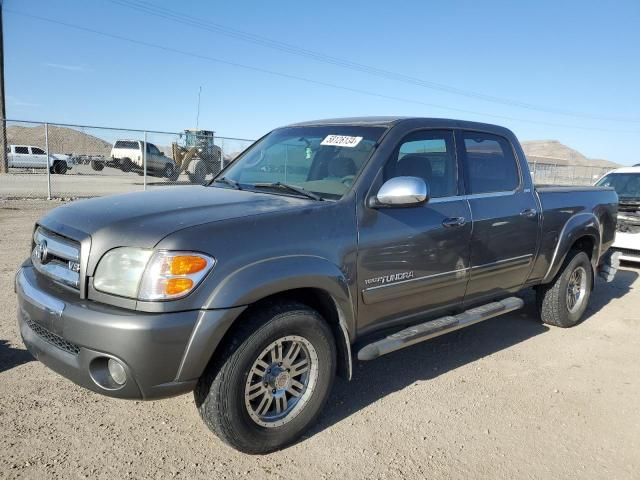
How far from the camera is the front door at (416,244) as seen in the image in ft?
10.7

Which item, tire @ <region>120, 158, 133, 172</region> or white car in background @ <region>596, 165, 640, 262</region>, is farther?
tire @ <region>120, 158, 133, 172</region>

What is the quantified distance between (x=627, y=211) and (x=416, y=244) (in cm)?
686

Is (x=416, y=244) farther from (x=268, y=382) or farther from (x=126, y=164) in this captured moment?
(x=126, y=164)

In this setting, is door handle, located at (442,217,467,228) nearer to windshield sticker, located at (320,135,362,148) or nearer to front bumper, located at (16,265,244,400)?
windshield sticker, located at (320,135,362,148)

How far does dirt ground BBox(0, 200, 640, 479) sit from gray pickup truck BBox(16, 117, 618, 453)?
0.30 meters

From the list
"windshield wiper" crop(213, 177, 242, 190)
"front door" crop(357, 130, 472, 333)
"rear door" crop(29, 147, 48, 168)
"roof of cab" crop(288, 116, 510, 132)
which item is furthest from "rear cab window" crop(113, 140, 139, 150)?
"front door" crop(357, 130, 472, 333)

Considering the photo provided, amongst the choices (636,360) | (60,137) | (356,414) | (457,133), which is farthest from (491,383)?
(60,137)

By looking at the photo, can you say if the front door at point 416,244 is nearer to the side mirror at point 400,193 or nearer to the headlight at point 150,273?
the side mirror at point 400,193

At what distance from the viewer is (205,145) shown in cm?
1991

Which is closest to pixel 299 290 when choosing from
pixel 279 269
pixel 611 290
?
pixel 279 269

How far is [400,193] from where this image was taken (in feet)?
10.5

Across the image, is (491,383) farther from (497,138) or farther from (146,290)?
(146,290)

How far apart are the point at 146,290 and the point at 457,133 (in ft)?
9.23

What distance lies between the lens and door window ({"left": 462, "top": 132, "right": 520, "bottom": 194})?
4.20m
